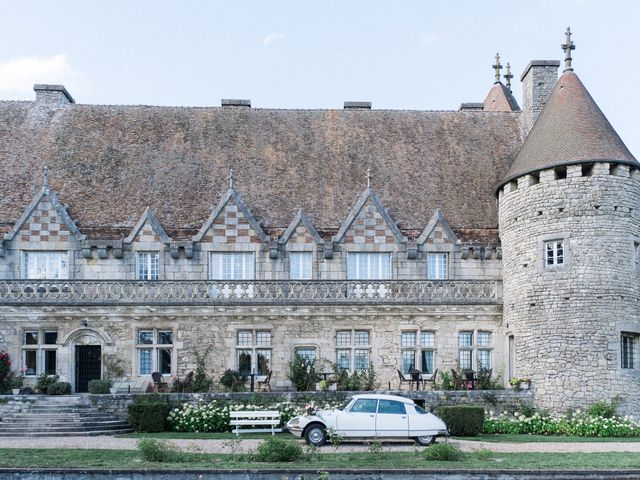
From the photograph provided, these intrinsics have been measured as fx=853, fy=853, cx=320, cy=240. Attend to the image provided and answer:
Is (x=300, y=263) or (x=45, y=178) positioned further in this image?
(x=300, y=263)

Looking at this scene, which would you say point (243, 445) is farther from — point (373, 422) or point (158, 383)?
point (158, 383)

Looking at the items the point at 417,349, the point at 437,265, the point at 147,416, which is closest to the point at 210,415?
the point at 147,416

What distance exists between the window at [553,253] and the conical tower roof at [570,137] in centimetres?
224

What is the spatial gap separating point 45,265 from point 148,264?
10.7 feet

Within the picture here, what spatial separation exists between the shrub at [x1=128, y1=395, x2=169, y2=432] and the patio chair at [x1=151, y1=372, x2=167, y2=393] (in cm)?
247

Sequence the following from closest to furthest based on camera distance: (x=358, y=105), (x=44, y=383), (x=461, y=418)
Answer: (x=461, y=418) < (x=44, y=383) < (x=358, y=105)

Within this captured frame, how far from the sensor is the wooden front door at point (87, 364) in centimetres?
2662

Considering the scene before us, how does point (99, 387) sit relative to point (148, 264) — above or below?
below

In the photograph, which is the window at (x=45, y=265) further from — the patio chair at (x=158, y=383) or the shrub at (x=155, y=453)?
the shrub at (x=155, y=453)

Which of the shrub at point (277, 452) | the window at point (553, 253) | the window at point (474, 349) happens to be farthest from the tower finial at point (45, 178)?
the window at point (553, 253)


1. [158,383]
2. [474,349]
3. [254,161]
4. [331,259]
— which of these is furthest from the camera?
[254,161]

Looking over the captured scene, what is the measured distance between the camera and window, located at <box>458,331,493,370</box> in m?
27.0

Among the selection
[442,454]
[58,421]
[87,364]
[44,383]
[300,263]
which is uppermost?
[300,263]

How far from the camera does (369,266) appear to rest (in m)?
27.7
